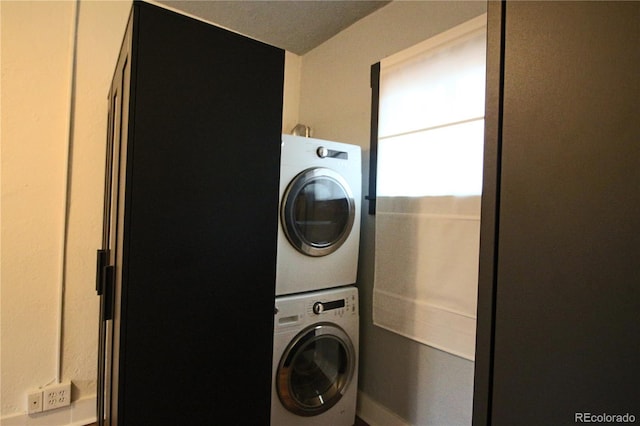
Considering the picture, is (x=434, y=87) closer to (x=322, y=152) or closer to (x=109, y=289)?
(x=322, y=152)

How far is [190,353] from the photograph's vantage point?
1.04m

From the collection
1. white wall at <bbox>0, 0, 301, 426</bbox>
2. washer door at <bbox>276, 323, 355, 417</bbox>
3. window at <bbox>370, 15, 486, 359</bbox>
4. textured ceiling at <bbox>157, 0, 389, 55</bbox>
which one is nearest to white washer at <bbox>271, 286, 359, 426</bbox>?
washer door at <bbox>276, 323, 355, 417</bbox>

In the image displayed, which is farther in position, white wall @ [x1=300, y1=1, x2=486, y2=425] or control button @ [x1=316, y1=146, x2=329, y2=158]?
control button @ [x1=316, y1=146, x2=329, y2=158]

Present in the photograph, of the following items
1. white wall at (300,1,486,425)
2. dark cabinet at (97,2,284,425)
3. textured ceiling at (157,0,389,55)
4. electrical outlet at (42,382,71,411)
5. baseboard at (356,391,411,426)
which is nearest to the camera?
dark cabinet at (97,2,284,425)

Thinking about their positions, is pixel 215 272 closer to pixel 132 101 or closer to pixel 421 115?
pixel 132 101

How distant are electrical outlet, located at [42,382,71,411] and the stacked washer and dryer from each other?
1.16 meters

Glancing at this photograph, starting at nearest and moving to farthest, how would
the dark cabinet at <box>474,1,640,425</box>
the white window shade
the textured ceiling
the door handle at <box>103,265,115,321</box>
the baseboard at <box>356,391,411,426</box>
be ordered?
1. the dark cabinet at <box>474,1,640,425</box>
2. the door handle at <box>103,265,115,321</box>
3. the white window shade
4. the baseboard at <box>356,391,411,426</box>
5. the textured ceiling

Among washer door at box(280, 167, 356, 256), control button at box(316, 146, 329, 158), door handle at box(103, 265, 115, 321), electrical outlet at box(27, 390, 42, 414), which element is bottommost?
electrical outlet at box(27, 390, 42, 414)

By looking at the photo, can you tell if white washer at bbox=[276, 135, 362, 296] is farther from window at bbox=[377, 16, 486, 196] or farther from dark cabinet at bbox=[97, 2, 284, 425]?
dark cabinet at bbox=[97, 2, 284, 425]

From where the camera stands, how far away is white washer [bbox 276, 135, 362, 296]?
5.56 feet

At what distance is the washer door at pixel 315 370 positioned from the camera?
1.66 meters

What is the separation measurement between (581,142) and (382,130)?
1541 millimetres

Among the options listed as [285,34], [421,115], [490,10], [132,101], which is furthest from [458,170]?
[285,34]

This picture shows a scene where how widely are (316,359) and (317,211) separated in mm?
845
